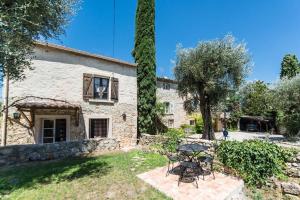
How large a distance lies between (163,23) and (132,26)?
3275 mm

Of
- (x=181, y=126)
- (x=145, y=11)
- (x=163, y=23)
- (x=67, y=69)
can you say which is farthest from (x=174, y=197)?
(x=181, y=126)

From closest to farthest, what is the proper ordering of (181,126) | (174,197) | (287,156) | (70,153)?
(174,197), (287,156), (70,153), (181,126)

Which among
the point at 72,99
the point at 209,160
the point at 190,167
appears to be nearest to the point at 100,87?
the point at 72,99

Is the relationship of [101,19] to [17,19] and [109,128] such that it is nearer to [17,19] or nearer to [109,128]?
[109,128]

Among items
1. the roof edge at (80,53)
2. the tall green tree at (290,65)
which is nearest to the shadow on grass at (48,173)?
the roof edge at (80,53)

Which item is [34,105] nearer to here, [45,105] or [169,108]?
[45,105]

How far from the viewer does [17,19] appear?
6.18 metres

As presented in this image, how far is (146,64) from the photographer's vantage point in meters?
16.5

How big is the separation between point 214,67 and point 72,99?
9.83 m

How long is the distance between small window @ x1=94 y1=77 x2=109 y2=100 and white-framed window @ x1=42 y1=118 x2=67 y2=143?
293cm

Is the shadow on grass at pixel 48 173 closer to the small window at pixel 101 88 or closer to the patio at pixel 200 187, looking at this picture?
the patio at pixel 200 187

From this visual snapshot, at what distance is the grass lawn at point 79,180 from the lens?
593 centimetres

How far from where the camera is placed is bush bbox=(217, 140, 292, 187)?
7.26 meters

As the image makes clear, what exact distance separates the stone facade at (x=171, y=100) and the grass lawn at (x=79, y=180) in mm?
15957
